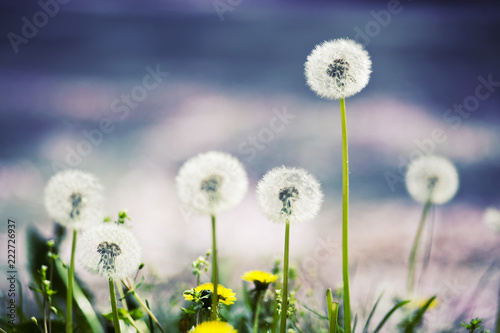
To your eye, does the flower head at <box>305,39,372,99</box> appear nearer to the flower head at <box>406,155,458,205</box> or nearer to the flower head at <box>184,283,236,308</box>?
the flower head at <box>184,283,236,308</box>

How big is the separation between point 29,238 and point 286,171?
28 centimetres

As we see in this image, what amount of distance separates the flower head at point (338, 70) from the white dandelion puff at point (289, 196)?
63mm

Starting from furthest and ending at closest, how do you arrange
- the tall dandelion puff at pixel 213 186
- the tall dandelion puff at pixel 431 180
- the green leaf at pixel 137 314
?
the tall dandelion puff at pixel 431 180, the green leaf at pixel 137 314, the tall dandelion puff at pixel 213 186

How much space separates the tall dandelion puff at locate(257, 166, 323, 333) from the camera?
0.99ft

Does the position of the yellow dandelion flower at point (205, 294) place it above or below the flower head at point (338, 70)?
below

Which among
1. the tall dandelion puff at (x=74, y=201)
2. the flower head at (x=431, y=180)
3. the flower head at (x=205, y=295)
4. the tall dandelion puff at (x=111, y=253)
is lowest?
the flower head at (x=205, y=295)

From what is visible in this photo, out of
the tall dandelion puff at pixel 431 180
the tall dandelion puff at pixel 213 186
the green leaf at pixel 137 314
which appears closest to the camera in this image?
the tall dandelion puff at pixel 213 186

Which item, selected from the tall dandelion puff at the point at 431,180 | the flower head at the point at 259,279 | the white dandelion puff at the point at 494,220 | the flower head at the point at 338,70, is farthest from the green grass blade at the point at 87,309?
the white dandelion puff at the point at 494,220

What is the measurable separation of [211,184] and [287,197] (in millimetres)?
55

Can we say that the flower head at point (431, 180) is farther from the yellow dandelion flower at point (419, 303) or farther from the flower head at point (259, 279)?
the flower head at point (259, 279)

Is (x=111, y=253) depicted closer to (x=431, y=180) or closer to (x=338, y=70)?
(x=338, y=70)

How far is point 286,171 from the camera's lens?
0.33 metres

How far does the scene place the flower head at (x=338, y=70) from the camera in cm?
33

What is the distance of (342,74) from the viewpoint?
33 centimetres
